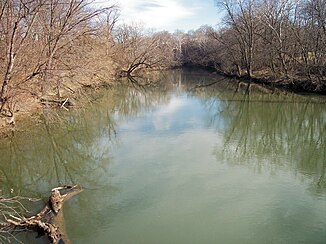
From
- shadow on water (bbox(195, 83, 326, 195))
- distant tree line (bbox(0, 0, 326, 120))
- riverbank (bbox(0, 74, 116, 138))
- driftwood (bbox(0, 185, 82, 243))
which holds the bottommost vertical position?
driftwood (bbox(0, 185, 82, 243))

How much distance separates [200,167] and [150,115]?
7.53 m

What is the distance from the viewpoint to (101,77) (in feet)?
83.4

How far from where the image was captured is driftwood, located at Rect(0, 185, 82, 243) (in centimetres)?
589

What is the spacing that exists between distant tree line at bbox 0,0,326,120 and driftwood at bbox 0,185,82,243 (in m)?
4.71

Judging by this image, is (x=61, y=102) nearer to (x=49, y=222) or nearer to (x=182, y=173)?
(x=182, y=173)

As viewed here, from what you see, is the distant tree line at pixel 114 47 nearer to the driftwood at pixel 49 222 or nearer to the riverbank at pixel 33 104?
the riverbank at pixel 33 104

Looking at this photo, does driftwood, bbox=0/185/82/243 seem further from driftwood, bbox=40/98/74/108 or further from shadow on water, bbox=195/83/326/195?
driftwood, bbox=40/98/74/108

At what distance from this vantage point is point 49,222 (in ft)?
21.1

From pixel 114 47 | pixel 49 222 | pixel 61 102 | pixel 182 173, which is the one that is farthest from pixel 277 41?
pixel 49 222

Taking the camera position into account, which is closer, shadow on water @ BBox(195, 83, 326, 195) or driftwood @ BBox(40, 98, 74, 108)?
shadow on water @ BBox(195, 83, 326, 195)

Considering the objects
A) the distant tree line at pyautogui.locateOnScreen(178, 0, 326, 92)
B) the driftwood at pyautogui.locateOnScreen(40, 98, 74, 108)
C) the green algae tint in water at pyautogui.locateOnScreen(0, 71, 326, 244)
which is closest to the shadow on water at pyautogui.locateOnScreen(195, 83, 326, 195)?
the green algae tint in water at pyautogui.locateOnScreen(0, 71, 326, 244)

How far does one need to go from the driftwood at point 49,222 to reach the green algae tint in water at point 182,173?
0.70 feet

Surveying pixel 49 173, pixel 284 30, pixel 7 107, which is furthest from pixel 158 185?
pixel 284 30

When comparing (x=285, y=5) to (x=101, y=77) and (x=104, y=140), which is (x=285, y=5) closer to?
(x=101, y=77)
